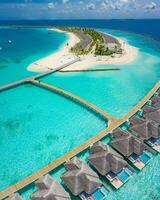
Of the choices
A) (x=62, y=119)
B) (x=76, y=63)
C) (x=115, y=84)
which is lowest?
(x=62, y=119)

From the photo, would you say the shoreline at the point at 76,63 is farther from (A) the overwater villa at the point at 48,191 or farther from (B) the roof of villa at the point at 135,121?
(A) the overwater villa at the point at 48,191

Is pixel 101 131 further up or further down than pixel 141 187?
further up

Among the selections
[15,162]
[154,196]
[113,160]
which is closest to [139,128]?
[113,160]

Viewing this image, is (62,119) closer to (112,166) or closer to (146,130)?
(146,130)

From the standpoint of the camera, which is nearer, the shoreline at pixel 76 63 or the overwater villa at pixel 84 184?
the overwater villa at pixel 84 184

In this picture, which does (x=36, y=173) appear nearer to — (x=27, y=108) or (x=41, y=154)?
(x=41, y=154)

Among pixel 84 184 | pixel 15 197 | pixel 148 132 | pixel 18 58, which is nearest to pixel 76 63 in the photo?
pixel 18 58

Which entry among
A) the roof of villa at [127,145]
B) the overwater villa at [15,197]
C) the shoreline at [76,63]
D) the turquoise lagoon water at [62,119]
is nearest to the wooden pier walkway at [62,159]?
the turquoise lagoon water at [62,119]
